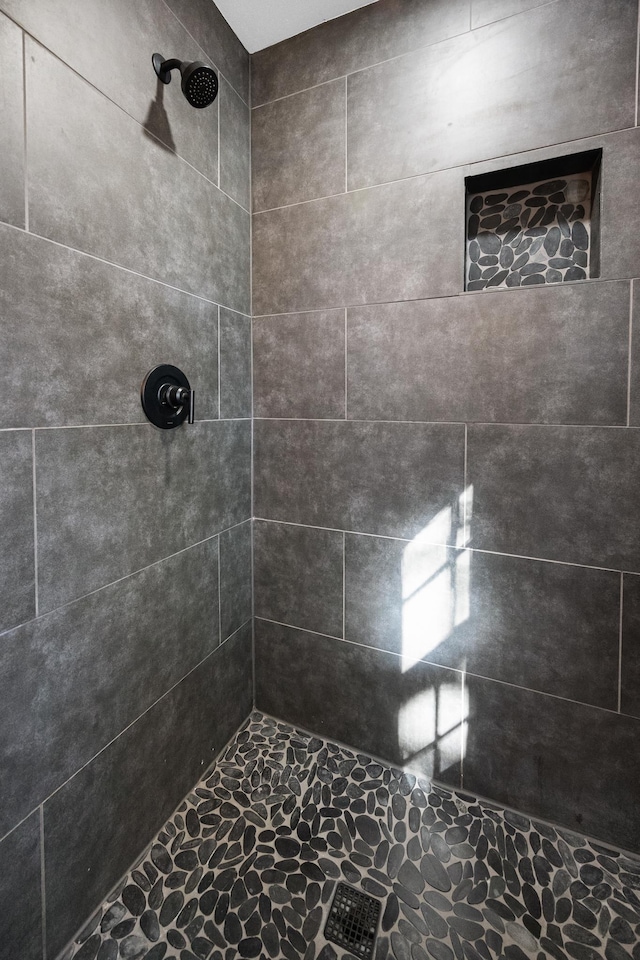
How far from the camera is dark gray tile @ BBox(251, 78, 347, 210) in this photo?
150 cm

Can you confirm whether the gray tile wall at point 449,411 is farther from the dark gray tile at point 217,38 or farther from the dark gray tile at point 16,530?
the dark gray tile at point 16,530

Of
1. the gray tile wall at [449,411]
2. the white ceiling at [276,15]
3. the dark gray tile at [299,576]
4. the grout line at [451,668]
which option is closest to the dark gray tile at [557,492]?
the gray tile wall at [449,411]

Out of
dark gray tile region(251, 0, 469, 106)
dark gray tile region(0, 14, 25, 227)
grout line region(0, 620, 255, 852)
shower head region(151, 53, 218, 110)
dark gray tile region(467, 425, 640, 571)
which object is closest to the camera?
dark gray tile region(0, 14, 25, 227)

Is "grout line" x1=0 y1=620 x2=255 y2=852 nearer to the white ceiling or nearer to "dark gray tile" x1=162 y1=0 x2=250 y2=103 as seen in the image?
"dark gray tile" x1=162 y1=0 x2=250 y2=103

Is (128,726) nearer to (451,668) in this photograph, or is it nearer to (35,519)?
(35,519)

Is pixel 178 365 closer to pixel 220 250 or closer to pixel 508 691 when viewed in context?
pixel 220 250

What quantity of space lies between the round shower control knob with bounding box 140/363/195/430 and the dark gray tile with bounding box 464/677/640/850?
1.25 metres

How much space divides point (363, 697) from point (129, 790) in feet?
2.61

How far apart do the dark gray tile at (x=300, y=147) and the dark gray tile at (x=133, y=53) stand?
216 millimetres

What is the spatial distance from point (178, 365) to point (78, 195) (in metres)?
0.46

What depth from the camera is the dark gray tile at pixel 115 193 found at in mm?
933

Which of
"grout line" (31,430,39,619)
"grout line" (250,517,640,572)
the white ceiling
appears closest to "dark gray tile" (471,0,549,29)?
the white ceiling

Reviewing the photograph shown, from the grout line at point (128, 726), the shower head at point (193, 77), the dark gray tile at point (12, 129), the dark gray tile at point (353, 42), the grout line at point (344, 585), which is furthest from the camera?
the grout line at point (344, 585)

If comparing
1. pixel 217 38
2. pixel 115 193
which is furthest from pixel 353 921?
pixel 217 38
